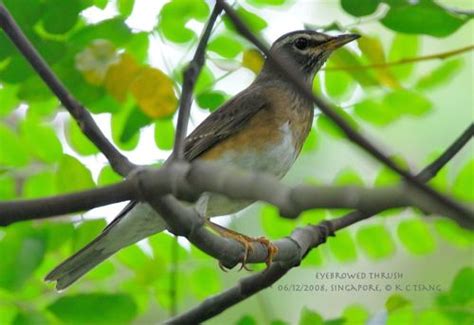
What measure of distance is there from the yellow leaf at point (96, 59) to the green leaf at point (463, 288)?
5.92 ft

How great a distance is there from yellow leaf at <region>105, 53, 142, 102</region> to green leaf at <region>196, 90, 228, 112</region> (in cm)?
52

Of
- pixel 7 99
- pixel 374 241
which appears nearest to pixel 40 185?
pixel 7 99

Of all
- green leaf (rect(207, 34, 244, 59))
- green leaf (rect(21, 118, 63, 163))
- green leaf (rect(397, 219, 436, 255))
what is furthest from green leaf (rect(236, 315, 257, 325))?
green leaf (rect(207, 34, 244, 59))

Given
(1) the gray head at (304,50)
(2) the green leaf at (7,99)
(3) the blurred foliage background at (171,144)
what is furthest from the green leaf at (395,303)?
(1) the gray head at (304,50)

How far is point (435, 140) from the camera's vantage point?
584 centimetres

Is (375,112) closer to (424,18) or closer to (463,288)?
(424,18)

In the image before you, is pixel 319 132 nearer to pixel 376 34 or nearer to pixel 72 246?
pixel 376 34

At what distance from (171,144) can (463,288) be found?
152 cm

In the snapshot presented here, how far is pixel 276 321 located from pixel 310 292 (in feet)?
4.48

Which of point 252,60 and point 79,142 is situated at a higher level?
point 252,60

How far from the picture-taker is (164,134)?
4586mm

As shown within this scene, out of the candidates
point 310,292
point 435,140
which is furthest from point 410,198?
point 435,140

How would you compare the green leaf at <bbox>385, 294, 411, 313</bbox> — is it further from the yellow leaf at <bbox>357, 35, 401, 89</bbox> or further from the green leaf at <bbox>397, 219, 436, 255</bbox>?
the yellow leaf at <bbox>357, 35, 401, 89</bbox>

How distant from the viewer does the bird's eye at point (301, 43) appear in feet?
20.0
